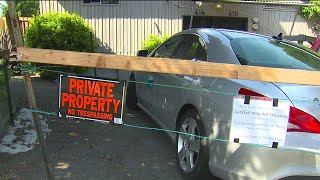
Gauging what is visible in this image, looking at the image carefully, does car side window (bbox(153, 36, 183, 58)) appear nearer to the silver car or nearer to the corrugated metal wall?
the silver car

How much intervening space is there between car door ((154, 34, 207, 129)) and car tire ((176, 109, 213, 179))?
0.97 feet

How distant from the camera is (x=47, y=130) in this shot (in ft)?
18.6

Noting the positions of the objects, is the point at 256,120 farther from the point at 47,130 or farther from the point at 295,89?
the point at 47,130

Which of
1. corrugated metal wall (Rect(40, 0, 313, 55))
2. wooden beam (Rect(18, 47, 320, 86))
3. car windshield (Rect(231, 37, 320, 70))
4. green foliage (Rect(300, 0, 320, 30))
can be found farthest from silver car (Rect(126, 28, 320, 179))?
green foliage (Rect(300, 0, 320, 30))

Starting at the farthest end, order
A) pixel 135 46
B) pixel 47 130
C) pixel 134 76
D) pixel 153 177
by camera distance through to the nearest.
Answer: pixel 135 46
pixel 134 76
pixel 47 130
pixel 153 177

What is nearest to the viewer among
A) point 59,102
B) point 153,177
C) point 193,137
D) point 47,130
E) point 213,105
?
point 59,102

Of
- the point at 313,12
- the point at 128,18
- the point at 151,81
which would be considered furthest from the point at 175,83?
the point at 313,12

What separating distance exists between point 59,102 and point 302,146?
197cm

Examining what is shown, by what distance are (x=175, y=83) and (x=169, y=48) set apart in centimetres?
102

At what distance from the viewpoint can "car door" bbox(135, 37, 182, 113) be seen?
542 cm

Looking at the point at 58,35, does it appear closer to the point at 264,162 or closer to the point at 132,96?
the point at 132,96

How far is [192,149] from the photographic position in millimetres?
4051

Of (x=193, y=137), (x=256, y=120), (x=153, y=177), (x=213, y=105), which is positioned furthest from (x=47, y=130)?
(x=256, y=120)

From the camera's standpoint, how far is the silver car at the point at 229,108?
3.04 metres
